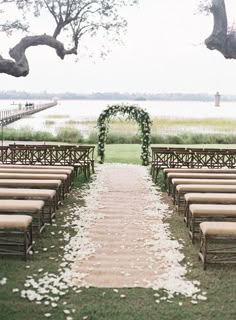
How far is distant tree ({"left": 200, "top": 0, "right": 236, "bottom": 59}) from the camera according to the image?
12.4 metres

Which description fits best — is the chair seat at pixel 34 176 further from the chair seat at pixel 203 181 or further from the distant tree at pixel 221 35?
the distant tree at pixel 221 35

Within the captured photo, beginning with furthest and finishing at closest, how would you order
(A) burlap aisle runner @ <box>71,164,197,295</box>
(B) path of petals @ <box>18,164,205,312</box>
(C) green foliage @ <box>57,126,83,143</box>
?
(C) green foliage @ <box>57,126,83,143</box>
(A) burlap aisle runner @ <box>71,164,197,295</box>
(B) path of petals @ <box>18,164,205,312</box>

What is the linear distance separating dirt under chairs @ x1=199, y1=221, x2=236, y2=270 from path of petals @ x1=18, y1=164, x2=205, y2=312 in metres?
0.31

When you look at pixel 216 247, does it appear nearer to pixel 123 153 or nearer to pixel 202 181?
pixel 202 181

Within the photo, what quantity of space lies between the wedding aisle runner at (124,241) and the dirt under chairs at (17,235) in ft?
2.24

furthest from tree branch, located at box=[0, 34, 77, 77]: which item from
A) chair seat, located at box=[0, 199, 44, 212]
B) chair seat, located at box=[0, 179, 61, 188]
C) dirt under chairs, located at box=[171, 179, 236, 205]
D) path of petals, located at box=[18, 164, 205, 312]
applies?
chair seat, located at box=[0, 199, 44, 212]

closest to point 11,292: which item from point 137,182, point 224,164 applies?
point 137,182

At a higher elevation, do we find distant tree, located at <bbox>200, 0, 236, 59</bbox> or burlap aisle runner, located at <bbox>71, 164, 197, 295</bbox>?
distant tree, located at <bbox>200, 0, 236, 59</bbox>

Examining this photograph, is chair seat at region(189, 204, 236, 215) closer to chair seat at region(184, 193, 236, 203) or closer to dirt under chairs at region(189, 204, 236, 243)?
dirt under chairs at region(189, 204, 236, 243)

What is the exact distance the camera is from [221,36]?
487 inches

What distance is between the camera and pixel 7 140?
24219 millimetres

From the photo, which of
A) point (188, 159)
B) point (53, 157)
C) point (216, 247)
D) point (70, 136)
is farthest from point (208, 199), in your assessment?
point (70, 136)

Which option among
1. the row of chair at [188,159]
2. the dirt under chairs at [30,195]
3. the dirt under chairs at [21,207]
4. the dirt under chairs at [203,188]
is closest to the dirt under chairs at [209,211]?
the dirt under chairs at [203,188]

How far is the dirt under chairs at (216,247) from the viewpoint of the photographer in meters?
5.62
